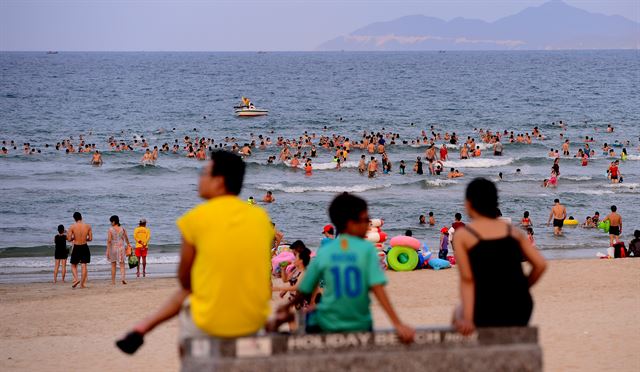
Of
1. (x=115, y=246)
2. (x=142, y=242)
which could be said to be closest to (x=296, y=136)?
(x=142, y=242)

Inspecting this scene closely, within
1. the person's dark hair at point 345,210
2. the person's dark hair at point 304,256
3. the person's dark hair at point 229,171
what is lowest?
the person's dark hair at point 304,256

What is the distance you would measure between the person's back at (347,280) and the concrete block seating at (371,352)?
0.39 meters

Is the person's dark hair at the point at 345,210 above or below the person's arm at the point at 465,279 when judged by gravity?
above

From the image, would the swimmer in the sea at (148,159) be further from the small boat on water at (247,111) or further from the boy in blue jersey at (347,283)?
the boy in blue jersey at (347,283)

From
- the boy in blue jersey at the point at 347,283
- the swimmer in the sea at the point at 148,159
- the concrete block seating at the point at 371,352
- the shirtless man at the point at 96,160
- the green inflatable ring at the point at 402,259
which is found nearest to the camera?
the concrete block seating at the point at 371,352

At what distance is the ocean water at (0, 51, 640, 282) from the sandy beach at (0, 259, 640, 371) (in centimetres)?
324

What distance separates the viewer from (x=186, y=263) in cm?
413

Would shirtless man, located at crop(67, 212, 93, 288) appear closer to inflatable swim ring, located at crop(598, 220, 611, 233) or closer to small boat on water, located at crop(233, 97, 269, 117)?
inflatable swim ring, located at crop(598, 220, 611, 233)

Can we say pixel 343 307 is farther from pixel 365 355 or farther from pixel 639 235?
pixel 639 235

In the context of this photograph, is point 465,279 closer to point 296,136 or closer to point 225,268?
point 225,268

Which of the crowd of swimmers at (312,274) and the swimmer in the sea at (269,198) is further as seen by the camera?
the swimmer in the sea at (269,198)

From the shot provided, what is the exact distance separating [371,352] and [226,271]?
0.68 metres

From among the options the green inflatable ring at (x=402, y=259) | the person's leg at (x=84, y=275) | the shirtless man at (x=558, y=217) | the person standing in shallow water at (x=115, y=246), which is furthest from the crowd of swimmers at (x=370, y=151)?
the person's leg at (x=84, y=275)

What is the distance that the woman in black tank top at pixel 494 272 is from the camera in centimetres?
448
